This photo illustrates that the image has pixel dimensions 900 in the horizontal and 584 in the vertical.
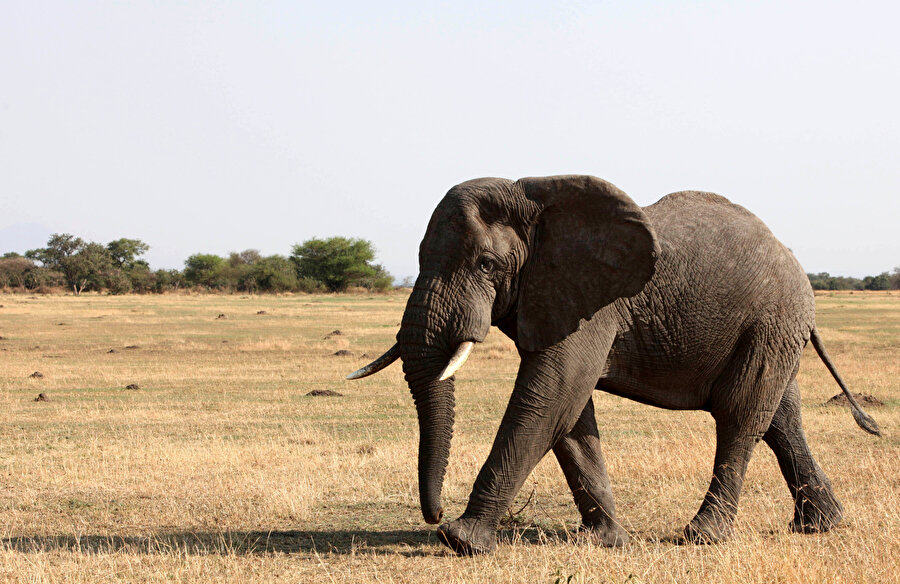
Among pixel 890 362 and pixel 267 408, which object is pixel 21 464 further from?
pixel 890 362

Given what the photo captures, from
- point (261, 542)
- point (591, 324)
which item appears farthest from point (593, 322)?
point (261, 542)

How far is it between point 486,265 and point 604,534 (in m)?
2.54

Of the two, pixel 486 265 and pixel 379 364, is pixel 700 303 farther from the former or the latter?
pixel 379 364

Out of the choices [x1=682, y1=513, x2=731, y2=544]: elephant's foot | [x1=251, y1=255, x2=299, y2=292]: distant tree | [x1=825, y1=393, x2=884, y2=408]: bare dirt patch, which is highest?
[x1=251, y1=255, x2=299, y2=292]: distant tree

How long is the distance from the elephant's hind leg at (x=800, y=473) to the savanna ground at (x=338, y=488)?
8.5 inches

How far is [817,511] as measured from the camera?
7.80 metres

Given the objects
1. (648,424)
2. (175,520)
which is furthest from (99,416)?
(648,424)

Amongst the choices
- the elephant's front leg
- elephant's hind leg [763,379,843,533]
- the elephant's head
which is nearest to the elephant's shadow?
the elephant's front leg

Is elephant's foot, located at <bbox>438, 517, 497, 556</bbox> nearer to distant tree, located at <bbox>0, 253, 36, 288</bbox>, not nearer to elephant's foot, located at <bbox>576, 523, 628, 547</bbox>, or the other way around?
elephant's foot, located at <bbox>576, 523, 628, 547</bbox>

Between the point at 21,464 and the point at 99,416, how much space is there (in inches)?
164

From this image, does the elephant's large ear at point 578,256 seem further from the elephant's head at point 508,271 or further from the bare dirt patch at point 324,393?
the bare dirt patch at point 324,393

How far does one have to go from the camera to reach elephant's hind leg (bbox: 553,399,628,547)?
7.52m

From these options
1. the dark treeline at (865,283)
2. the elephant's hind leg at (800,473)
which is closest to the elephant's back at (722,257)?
the elephant's hind leg at (800,473)

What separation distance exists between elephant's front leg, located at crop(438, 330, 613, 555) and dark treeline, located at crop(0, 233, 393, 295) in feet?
292
